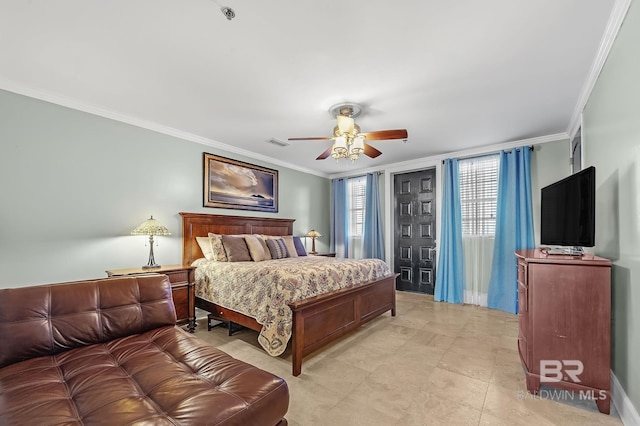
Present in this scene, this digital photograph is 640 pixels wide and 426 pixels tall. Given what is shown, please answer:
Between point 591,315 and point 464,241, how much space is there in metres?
2.94

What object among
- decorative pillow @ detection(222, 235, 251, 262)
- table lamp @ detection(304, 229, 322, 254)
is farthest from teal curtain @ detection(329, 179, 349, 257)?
decorative pillow @ detection(222, 235, 251, 262)

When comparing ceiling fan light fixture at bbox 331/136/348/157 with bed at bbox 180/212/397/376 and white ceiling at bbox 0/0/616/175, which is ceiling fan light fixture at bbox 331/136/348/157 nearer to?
white ceiling at bbox 0/0/616/175

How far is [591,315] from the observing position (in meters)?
1.95

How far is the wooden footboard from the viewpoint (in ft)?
8.13

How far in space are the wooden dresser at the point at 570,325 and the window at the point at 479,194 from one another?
2.65 metres

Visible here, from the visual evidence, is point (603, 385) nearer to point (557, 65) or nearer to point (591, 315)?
point (591, 315)

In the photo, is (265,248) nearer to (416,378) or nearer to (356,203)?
(416,378)

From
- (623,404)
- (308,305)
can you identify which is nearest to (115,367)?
(308,305)

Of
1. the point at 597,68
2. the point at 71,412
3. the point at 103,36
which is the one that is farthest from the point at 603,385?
the point at 103,36

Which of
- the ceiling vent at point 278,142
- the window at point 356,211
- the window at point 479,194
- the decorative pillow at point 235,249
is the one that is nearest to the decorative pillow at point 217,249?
the decorative pillow at point 235,249

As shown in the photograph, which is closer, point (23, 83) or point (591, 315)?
point (591, 315)

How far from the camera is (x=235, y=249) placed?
12.5ft

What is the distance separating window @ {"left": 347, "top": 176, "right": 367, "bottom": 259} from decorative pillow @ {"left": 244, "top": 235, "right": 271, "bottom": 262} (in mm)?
2847

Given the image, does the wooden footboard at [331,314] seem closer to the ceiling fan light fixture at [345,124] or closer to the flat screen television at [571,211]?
the ceiling fan light fixture at [345,124]
